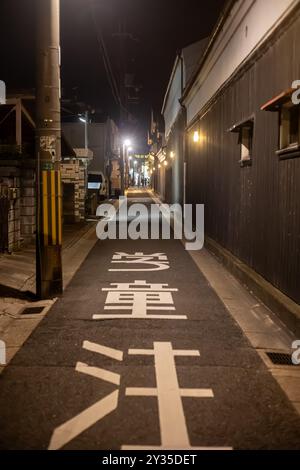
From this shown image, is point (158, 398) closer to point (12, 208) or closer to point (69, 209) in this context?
point (12, 208)

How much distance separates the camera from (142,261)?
12.8m

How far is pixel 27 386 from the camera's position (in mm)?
4984

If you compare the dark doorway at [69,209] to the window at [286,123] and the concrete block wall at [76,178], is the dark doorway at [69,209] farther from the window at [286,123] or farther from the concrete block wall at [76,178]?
the window at [286,123]

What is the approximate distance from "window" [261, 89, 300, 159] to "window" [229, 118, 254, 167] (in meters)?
2.18

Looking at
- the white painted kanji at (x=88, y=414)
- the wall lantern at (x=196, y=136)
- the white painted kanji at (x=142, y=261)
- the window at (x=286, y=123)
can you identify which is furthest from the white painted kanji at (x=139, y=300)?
the wall lantern at (x=196, y=136)

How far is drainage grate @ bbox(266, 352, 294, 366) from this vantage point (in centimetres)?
576

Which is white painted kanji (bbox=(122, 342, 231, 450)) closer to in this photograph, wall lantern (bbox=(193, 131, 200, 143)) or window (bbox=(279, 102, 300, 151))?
window (bbox=(279, 102, 300, 151))

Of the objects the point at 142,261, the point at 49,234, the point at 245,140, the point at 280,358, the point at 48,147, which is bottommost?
the point at 280,358

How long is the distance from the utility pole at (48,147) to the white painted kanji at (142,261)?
117 inches

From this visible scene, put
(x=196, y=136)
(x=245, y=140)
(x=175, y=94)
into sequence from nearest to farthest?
(x=245, y=140), (x=196, y=136), (x=175, y=94)

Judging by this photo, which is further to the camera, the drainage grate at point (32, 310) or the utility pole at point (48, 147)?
the utility pole at point (48, 147)

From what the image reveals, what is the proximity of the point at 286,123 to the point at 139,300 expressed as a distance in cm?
372

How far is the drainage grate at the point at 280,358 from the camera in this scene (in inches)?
227

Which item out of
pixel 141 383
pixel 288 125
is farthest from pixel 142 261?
pixel 141 383
